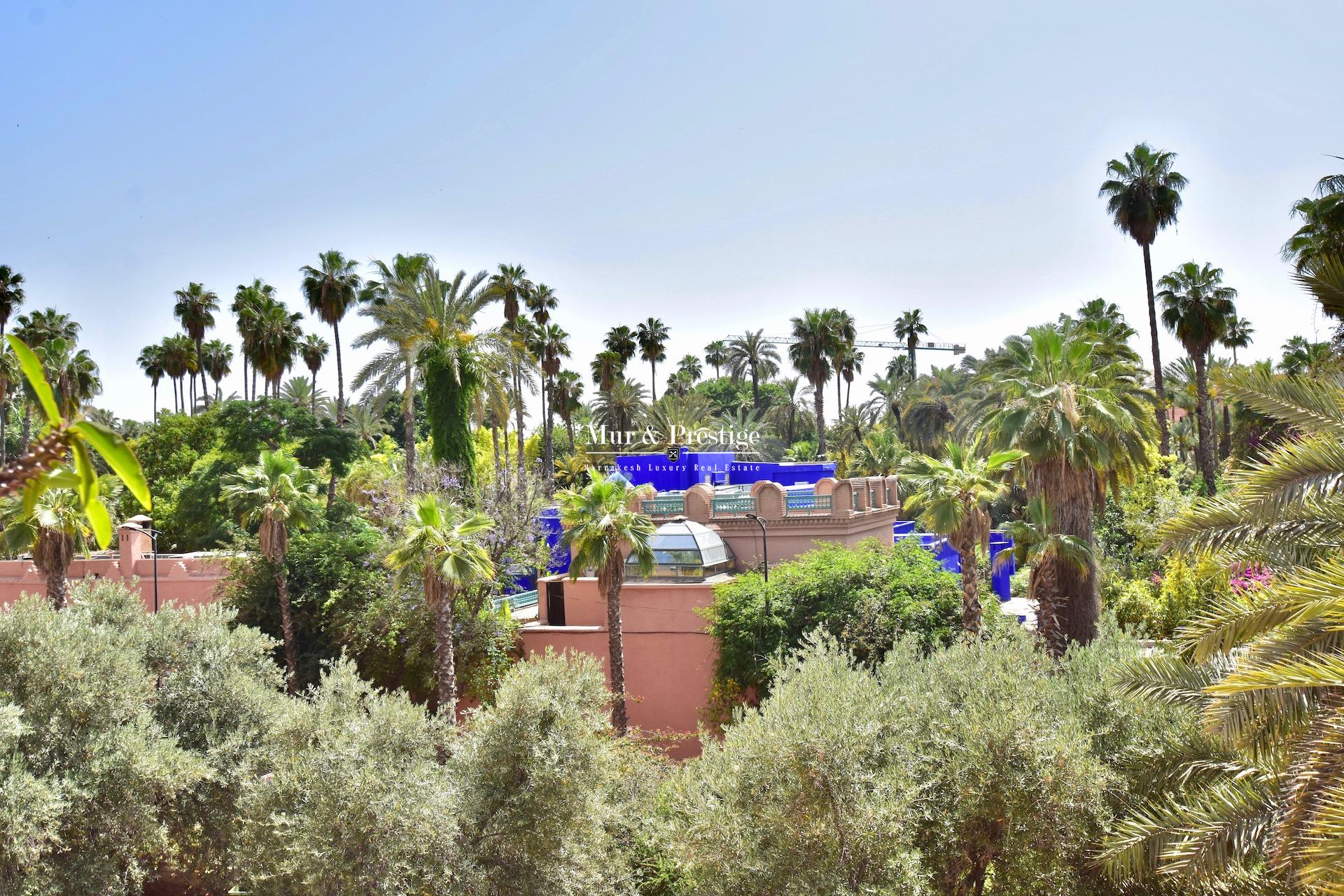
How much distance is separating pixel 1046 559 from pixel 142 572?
1106 inches

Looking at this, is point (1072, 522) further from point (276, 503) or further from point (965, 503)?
point (276, 503)

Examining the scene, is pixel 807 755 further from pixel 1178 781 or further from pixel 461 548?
pixel 461 548

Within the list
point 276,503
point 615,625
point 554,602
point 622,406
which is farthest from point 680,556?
point 622,406

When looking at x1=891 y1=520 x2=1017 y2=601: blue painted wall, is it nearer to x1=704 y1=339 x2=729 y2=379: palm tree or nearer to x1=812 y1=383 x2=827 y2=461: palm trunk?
x1=812 y1=383 x2=827 y2=461: palm trunk

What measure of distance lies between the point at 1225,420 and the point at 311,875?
57.5 meters

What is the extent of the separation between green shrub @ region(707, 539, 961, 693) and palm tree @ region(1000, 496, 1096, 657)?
6.96 feet

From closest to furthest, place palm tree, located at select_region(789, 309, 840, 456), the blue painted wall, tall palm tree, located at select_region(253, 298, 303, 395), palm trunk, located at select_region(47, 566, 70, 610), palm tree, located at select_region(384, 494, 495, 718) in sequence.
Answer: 1. palm tree, located at select_region(384, 494, 495, 718)
2. palm trunk, located at select_region(47, 566, 70, 610)
3. the blue painted wall
4. tall palm tree, located at select_region(253, 298, 303, 395)
5. palm tree, located at select_region(789, 309, 840, 456)

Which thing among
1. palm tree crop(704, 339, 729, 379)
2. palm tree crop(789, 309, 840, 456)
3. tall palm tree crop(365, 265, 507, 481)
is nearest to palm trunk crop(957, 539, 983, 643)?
tall palm tree crop(365, 265, 507, 481)

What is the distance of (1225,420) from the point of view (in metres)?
55.9

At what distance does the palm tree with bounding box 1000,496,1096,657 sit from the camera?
810 inches

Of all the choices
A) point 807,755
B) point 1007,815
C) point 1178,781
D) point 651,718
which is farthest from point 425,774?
point 651,718

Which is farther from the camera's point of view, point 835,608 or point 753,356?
point 753,356

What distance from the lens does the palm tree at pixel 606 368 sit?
59.4 metres

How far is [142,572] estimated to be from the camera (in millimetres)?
31797
